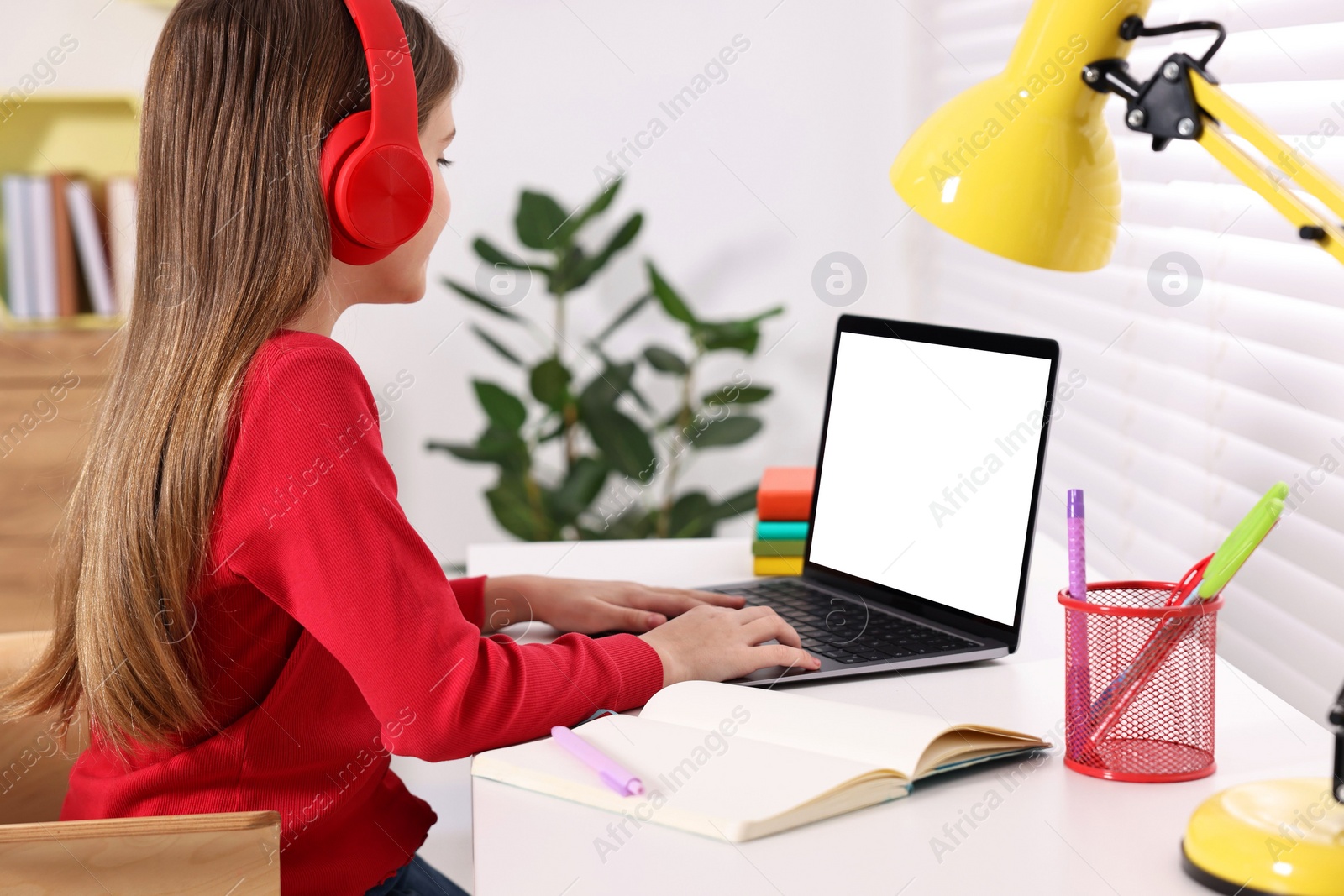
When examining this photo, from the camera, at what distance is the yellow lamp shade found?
0.73 meters

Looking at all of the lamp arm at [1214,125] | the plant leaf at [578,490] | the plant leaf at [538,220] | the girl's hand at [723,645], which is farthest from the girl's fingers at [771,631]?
the plant leaf at [538,220]

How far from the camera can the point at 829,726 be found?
0.76 meters

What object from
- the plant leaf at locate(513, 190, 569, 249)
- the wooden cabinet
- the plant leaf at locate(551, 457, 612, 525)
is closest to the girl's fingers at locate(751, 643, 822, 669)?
the plant leaf at locate(551, 457, 612, 525)

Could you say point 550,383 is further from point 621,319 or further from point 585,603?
point 585,603

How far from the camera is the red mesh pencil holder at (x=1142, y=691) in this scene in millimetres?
728

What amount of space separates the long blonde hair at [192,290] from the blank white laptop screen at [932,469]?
0.54 meters

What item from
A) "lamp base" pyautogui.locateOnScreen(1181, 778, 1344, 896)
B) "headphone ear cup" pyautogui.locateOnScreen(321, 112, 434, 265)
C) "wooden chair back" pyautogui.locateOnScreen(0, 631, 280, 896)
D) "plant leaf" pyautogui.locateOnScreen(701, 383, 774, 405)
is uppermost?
"headphone ear cup" pyautogui.locateOnScreen(321, 112, 434, 265)

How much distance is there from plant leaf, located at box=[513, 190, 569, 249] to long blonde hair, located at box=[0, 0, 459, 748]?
1.29m

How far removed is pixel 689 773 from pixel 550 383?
151cm

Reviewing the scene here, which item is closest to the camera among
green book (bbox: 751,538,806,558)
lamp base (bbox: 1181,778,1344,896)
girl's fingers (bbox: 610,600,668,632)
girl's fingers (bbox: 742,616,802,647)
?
lamp base (bbox: 1181,778,1344,896)

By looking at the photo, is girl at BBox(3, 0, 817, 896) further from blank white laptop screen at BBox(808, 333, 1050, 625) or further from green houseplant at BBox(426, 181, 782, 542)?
green houseplant at BBox(426, 181, 782, 542)

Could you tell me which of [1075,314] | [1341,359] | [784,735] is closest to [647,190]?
[1075,314]

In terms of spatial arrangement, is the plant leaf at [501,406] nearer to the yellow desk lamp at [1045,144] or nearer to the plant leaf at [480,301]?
the plant leaf at [480,301]

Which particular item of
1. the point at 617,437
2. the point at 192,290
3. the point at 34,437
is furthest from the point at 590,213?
the point at 192,290
